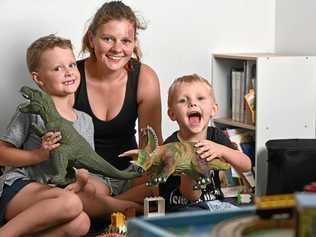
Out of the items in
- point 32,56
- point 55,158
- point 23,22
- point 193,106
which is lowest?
point 55,158

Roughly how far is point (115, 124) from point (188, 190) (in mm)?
462

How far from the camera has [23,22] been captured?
2.34 m

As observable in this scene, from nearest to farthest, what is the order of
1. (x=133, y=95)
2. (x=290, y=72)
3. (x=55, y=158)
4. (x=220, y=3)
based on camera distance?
(x=55, y=158)
(x=133, y=95)
(x=290, y=72)
(x=220, y=3)

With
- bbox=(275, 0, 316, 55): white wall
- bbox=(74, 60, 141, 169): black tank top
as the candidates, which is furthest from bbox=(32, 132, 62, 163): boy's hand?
bbox=(275, 0, 316, 55): white wall

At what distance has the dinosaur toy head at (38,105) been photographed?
1.68 m

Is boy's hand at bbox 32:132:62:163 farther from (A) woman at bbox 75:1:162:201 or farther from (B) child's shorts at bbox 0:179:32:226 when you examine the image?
(A) woman at bbox 75:1:162:201

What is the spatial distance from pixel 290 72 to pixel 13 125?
1354 mm

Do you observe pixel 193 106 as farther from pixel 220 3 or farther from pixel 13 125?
pixel 220 3

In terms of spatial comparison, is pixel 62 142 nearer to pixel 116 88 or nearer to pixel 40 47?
pixel 40 47

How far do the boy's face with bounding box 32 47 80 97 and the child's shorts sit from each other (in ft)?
1.02

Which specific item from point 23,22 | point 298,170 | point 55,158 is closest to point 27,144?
point 55,158

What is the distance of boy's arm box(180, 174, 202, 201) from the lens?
176 centimetres

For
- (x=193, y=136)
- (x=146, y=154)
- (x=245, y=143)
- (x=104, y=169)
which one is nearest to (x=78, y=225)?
(x=104, y=169)

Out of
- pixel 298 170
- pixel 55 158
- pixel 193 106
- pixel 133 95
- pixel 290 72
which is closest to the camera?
pixel 55 158
